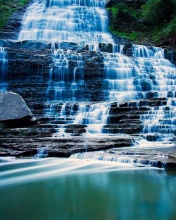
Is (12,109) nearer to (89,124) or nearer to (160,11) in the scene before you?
(89,124)

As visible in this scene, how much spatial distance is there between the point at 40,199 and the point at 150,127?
803cm

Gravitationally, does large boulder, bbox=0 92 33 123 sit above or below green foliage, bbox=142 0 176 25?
below

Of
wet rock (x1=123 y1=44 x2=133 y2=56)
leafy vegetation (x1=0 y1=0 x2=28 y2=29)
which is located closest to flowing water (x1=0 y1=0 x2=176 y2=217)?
wet rock (x1=123 y1=44 x2=133 y2=56)

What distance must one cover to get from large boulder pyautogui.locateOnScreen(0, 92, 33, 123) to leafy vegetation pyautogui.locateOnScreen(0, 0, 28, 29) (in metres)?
17.6

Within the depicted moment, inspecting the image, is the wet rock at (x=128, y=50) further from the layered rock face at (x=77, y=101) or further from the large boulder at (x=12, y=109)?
the large boulder at (x=12, y=109)

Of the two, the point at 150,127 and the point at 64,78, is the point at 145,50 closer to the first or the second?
the point at 64,78

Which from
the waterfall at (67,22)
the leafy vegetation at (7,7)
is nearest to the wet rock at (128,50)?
the waterfall at (67,22)

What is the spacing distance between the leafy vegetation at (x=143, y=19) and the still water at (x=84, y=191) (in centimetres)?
2065

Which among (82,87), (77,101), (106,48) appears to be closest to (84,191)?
(77,101)

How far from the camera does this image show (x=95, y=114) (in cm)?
1405

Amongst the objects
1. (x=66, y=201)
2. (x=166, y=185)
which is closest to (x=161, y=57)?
(x=166, y=185)

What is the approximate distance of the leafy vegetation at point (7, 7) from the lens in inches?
1147

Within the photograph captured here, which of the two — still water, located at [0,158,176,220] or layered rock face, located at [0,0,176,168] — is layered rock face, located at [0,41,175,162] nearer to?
layered rock face, located at [0,0,176,168]

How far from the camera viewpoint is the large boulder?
12367 mm
